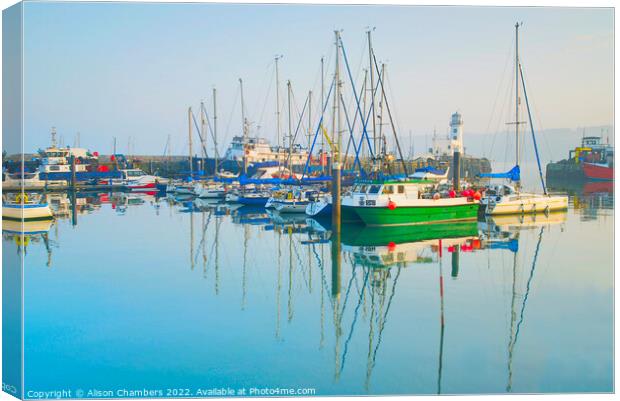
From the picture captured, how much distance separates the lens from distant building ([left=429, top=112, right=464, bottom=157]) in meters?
69.2

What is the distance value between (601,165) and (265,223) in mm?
26999

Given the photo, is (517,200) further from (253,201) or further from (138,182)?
(138,182)

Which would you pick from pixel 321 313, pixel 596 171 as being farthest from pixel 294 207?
pixel 596 171

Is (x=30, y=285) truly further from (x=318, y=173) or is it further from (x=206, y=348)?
(x=318, y=173)

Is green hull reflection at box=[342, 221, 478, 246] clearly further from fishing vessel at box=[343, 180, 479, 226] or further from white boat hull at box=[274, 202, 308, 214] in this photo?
white boat hull at box=[274, 202, 308, 214]

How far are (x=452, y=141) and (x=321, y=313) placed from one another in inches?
2352

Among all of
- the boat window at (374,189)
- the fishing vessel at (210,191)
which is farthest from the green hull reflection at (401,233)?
the fishing vessel at (210,191)

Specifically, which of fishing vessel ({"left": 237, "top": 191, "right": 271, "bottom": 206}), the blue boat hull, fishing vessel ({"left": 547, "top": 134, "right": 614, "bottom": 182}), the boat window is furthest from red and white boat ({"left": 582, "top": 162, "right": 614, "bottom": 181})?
the boat window

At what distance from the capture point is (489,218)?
101 ft

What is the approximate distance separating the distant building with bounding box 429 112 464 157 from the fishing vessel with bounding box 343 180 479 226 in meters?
40.8

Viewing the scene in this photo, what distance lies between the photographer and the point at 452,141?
7050cm

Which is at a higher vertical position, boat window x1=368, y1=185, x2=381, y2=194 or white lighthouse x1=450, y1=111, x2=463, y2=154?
white lighthouse x1=450, y1=111, x2=463, y2=154

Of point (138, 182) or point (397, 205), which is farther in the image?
point (138, 182)

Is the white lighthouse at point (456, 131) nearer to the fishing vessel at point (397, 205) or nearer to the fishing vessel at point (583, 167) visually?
the fishing vessel at point (583, 167)
